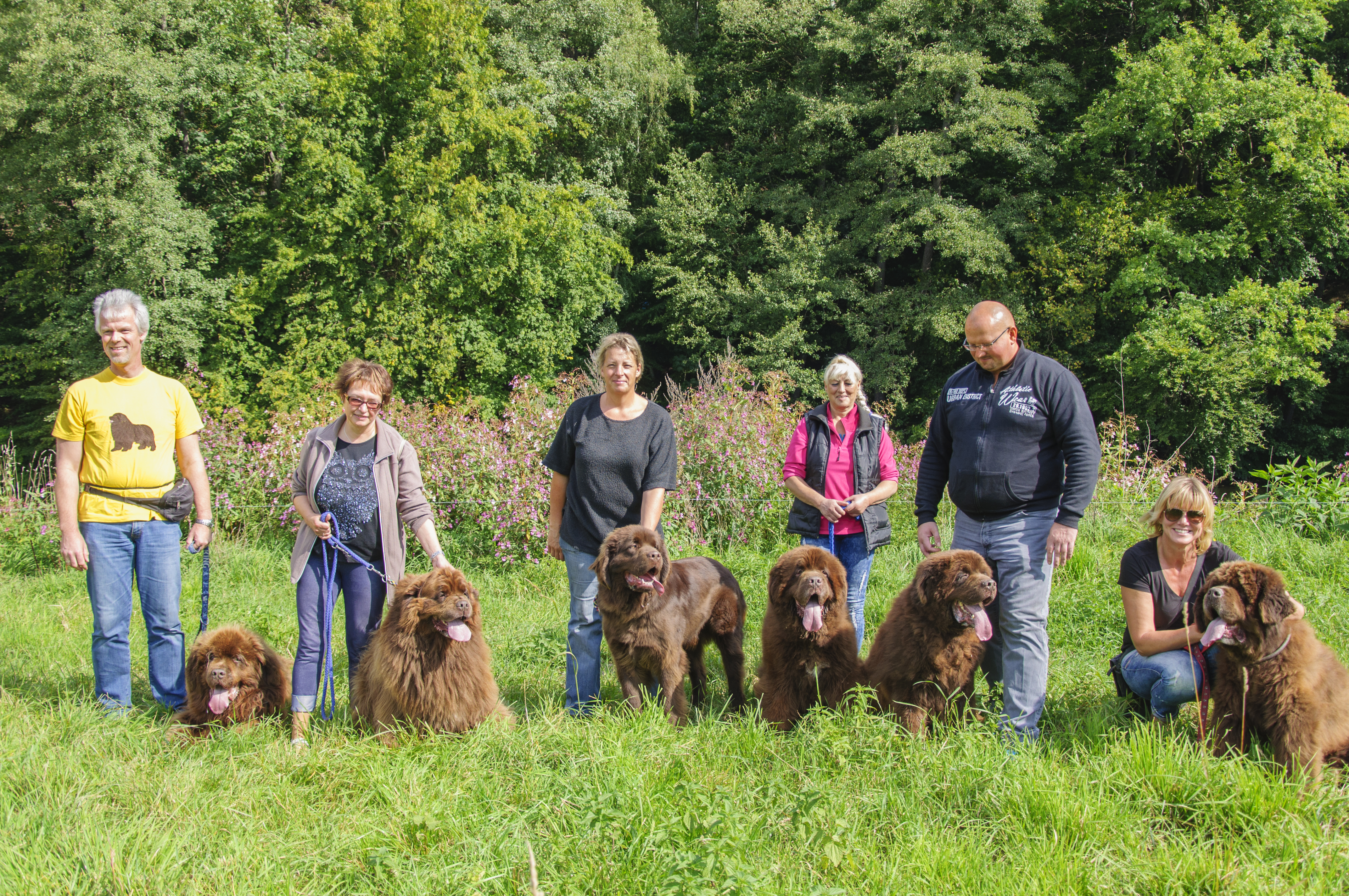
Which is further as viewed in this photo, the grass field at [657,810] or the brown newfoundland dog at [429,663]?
the brown newfoundland dog at [429,663]

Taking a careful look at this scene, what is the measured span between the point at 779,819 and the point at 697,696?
1.86 meters

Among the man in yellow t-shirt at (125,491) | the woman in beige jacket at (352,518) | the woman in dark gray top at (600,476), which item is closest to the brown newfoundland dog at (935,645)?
the woman in dark gray top at (600,476)

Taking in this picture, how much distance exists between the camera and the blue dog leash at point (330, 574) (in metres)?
4.38

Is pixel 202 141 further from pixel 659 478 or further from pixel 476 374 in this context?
pixel 659 478

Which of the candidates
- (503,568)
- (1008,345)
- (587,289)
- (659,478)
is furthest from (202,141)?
(1008,345)

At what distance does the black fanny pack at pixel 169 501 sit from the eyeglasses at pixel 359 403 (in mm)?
1100

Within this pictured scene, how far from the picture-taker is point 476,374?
73.2ft

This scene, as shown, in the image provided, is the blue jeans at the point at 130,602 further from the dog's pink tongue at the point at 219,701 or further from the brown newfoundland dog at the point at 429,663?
the brown newfoundland dog at the point at 429,663

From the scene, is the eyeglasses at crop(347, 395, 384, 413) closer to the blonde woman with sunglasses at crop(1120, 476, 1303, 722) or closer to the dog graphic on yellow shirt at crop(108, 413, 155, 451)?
the dog graphic on yellow shirt at crop(108, 413, 155, 451)

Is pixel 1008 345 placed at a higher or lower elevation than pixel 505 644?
higher

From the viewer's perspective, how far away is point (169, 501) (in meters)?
4.55

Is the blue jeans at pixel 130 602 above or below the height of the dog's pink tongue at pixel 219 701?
above

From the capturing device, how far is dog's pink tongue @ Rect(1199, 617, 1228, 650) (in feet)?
11.1

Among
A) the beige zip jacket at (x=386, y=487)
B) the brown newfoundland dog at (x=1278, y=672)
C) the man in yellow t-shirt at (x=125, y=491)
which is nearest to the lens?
the brown newfoundland dog at (x=1278, y=672)
